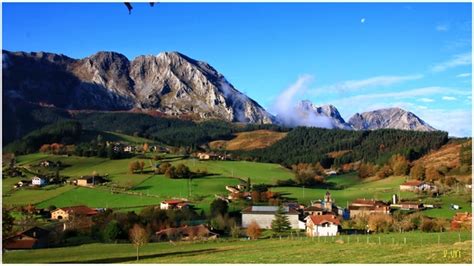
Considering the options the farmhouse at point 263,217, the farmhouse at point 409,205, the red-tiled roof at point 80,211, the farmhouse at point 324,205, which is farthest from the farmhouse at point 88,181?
the farmhouse at point 409,205

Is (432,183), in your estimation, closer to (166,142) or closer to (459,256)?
(459,256)

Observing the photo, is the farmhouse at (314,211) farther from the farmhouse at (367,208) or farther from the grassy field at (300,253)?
the grassy field at (300,253)

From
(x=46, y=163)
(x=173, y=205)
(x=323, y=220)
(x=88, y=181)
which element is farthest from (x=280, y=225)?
(x=46, y=163)

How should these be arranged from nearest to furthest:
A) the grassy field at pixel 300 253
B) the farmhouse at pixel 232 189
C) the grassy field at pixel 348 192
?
the grassy field at pixel 300 253 < the grassy field at pixel 348 192 < the farmhouse at pixel 232 189

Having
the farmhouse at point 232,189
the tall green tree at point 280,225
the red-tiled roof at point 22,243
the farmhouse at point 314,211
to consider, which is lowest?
the red-tiled roof at point 22,243

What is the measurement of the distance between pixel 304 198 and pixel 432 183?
26.3 m

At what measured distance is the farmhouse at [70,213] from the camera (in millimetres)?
58931

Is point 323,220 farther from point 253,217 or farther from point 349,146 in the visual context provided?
point 349,146

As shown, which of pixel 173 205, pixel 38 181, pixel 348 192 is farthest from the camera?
pixel 348 192

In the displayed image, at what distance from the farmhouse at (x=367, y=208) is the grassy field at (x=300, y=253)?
26.5 meters

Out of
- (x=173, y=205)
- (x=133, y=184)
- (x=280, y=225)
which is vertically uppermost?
(x=133, y=184)

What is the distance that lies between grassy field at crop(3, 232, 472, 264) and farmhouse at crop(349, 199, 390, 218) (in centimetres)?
2654

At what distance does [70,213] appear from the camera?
195 ft

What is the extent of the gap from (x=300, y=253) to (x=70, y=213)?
38.6 meters
